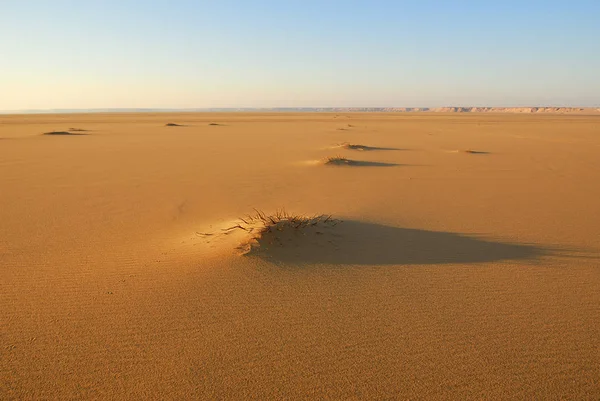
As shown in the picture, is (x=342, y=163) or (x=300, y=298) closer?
(x=300, y=298)

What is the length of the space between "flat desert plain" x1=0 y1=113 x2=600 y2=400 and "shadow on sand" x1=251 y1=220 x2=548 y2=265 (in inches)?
0.9

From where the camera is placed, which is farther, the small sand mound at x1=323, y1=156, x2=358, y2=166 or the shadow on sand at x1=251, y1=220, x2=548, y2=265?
the small sand mound at x1=323, y1=156, x2=358, y2=166

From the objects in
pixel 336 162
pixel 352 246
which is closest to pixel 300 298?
pixel 352 246

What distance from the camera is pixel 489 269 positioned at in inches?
128

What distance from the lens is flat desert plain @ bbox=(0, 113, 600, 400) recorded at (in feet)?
6.44

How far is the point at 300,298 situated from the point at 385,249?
4.04 ft

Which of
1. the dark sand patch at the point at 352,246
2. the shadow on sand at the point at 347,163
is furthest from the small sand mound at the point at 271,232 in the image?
the shadow on sand at the point at 347,163

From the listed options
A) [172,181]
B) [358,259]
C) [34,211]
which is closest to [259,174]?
[172,181]

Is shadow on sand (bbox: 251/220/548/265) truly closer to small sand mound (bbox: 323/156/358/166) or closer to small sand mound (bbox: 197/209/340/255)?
small sand mound (bbox: 197/209/340/255)

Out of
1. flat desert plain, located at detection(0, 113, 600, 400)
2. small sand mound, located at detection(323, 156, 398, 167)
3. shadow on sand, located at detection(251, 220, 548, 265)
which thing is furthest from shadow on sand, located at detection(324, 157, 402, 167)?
shadow on sand, located at detection(251, 220, 548, 265)

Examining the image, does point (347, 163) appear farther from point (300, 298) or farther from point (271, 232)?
point (300, 298)

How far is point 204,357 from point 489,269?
93.5 inches

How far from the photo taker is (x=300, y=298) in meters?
2.76

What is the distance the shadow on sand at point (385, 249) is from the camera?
3.41m
